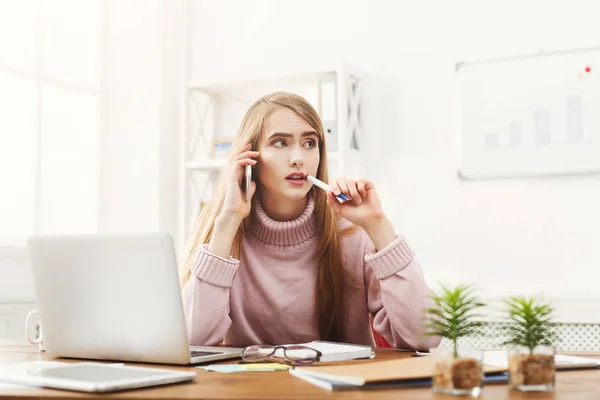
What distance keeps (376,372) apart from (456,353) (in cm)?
17

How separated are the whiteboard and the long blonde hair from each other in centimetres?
129

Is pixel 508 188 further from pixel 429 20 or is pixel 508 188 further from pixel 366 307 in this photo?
pixel 366 307

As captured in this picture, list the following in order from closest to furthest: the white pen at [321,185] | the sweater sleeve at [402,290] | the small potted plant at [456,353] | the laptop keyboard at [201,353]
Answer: the small potted plant at [456,353], the laptop keyboard at [201,353], the sweater sleeve at [402,290], the white pen at [321,185]

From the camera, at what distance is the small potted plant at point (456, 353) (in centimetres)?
81

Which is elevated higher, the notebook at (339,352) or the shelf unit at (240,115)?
the shelf unit at (240,115)

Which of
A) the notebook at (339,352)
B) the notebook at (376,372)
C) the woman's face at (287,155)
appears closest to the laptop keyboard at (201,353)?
the notebook at (339,352)

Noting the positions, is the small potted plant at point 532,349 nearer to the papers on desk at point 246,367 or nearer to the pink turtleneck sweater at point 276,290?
the papers on desk at point 246,367

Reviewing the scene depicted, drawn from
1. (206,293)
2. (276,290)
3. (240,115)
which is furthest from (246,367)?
(240,115)

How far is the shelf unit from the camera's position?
117 inches

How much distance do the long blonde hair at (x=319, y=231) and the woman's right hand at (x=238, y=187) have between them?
4 cm

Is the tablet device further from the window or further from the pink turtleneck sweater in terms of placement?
the window

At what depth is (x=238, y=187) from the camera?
170cm

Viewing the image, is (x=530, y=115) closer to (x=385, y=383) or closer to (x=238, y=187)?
(x=238, y=187)

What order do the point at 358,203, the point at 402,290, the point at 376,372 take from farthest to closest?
the point at 358,203, the point at 402,290, the point at 376,372
